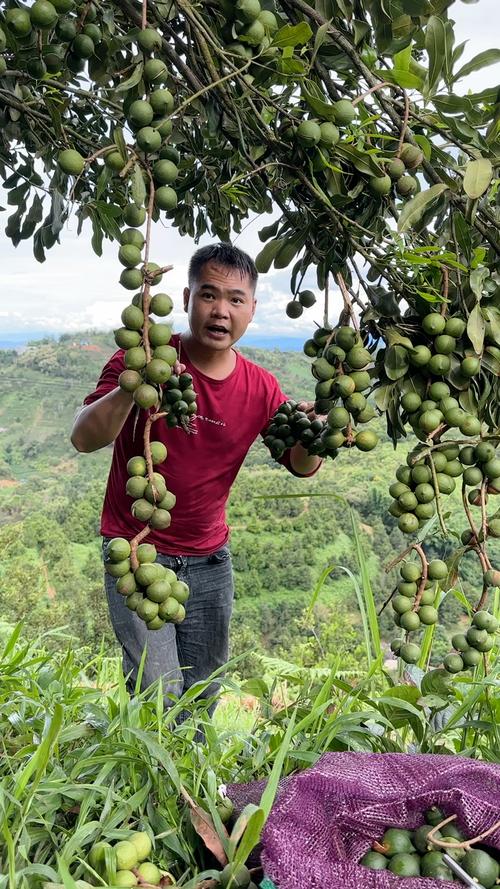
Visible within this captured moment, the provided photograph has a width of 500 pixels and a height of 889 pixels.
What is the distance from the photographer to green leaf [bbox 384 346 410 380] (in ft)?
3.03

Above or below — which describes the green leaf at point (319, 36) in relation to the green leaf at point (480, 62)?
below

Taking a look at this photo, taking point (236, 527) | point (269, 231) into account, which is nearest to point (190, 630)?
point (269, 231)

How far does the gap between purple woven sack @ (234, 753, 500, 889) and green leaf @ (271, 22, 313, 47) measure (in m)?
0.94

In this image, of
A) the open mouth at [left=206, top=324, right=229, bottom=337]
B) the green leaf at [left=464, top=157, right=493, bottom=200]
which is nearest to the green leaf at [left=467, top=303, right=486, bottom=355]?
the green leaf at [left=464, top=157, right=493, bottom=200]

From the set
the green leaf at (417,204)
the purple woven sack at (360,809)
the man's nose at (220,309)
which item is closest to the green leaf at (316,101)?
the green leaf at (417,204)

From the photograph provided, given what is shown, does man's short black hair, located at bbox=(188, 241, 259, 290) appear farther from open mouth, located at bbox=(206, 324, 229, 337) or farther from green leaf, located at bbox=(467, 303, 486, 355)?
green leaf, located at bbox=(467, 303, 486, 355)

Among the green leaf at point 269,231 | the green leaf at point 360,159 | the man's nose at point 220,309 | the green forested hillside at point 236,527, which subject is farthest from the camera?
the green forested hillside at point 236,527

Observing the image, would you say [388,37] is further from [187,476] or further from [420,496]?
[187,476]

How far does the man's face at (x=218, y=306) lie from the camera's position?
1.88 m

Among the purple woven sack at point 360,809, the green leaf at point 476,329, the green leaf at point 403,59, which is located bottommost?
the purple woven sack at point 360,809

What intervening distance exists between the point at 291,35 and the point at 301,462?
3.90ft

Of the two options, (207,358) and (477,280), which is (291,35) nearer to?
(477,280)

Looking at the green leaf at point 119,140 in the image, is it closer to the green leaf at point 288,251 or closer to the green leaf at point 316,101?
the green leaf at point 316,101

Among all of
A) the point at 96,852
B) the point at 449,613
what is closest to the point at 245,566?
the point at 449,613
